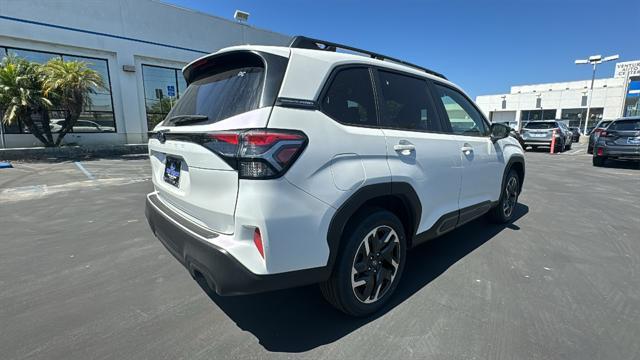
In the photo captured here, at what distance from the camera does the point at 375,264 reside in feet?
7.98

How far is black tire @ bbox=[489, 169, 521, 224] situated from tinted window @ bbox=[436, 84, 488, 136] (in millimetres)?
999

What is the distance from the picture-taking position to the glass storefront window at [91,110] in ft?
45.2

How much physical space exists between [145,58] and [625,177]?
20.4 m

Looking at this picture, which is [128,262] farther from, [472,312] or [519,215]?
[519,215]

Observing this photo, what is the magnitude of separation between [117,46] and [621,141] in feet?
68.5

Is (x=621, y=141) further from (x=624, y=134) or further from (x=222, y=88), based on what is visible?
(x=222, y=88)

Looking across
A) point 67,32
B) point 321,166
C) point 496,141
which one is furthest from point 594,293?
point 67,32

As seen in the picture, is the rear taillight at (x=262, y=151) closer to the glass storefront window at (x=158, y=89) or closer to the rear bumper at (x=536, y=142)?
the glass storefront window at (x=158, y=89)

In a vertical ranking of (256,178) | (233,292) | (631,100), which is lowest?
(233,292)

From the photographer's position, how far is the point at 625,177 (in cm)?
890

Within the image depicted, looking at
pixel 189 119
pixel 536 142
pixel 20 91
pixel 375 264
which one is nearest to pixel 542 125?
pixel 536 142

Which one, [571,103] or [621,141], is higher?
[571,103]

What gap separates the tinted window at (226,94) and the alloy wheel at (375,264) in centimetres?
123

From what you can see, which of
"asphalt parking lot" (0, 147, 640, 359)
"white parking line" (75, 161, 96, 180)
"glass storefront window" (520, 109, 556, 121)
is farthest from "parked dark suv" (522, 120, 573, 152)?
"glass storefront window" (520, 109, 556, 121)
